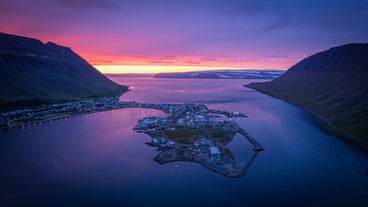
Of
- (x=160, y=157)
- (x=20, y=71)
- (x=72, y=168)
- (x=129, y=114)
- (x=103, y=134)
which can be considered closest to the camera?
(x=72, y=168)

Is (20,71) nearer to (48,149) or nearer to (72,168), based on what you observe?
(48,149)

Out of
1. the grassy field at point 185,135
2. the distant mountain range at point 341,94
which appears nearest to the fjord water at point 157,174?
the grassy field at point 185,135

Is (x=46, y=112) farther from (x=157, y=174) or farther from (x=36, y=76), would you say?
(x=157, y=174)

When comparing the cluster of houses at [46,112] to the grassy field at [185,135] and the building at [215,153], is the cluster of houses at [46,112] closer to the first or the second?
the grassy field at [185,135]

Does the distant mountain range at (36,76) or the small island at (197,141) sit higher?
the distant mountain range at (36,76)

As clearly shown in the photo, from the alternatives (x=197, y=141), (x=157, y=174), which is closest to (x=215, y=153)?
(x=197, y=141)

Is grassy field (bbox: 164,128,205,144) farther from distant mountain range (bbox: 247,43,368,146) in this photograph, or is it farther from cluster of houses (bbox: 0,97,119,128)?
cluster of houses (bbox: 0,97,119,128)

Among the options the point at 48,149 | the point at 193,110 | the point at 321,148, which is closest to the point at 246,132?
the point at 321,148
